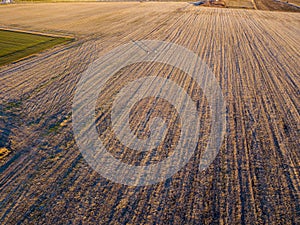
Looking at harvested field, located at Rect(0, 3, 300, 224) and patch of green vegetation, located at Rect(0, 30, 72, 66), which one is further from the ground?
patch of green vegetation, located at Rect(0, 30, 72, 66)

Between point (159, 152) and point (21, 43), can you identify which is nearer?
point (159, 152)

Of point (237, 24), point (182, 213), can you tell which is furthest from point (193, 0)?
point (182, 213)

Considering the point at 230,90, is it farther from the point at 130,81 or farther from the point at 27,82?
the point at 27,82

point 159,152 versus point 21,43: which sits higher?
point 21,43

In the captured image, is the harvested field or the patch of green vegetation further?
the patch of green vegetation
